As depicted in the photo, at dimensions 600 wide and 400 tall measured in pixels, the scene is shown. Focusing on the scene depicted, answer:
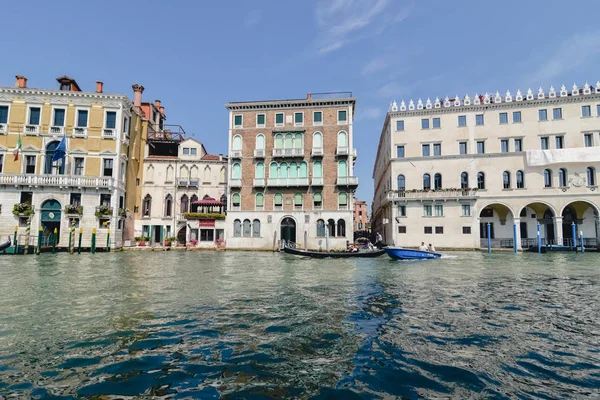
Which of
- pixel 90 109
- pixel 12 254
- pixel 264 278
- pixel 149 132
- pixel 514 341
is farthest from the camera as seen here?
pixel 149 132

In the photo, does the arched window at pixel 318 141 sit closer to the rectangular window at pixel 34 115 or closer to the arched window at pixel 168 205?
the arched window at pixel 168 205

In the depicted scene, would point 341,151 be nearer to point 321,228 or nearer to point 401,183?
point 401,183

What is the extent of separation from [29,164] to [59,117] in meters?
4.85

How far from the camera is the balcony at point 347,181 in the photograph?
31281 millimetres

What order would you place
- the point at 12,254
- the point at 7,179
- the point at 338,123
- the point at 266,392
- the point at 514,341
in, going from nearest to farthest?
the point at 266,392 < the point at 514,341 < the point at 12,254 < the point at 7,179 < the point at 338,123

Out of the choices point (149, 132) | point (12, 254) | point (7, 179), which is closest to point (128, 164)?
point (149, 132)

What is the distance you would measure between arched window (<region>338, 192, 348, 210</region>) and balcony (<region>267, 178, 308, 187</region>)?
3521 mm

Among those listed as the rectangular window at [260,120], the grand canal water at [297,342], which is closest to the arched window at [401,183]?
the rectangular window at [260,120]

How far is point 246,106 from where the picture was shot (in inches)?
1328

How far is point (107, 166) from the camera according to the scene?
99.1 ft

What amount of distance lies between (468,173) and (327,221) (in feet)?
47.3

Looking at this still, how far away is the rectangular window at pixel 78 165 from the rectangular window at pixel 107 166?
1.89 meters

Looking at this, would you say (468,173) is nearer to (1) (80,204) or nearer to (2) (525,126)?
(2) (525,126)

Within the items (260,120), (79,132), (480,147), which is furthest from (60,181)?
(480,147)
